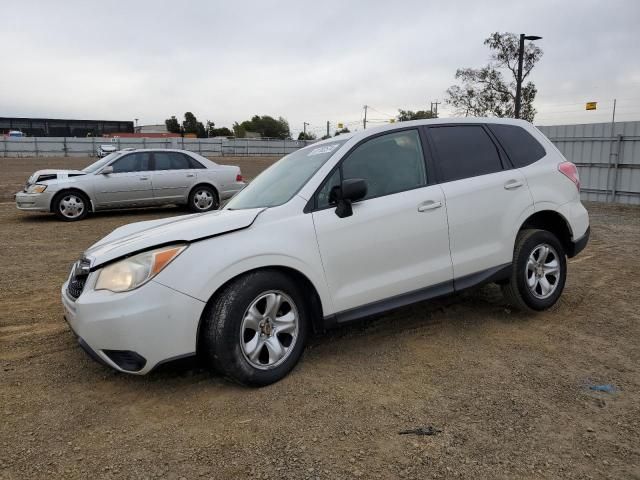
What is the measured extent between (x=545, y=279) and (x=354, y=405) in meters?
2.45

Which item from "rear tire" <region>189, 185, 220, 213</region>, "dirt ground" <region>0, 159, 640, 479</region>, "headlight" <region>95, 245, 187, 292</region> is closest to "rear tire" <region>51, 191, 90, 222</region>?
"rear tire" <region>189, 185, 220, 213</region>

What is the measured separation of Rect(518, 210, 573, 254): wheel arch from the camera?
479 centimetres

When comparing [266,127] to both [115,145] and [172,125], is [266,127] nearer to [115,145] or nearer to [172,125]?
[172,125]

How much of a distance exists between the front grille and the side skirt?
160 cm

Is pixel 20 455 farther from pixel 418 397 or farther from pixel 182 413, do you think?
pixel 418 397

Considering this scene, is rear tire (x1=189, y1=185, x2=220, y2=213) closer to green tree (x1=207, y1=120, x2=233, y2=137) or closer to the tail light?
the tail light

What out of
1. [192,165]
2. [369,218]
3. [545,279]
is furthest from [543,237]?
[192,165]

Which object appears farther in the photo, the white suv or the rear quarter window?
the rear quarter window

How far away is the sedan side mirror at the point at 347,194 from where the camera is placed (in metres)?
3.59

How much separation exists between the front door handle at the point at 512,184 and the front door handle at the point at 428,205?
77cm

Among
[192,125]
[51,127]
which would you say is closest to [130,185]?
[51,127]

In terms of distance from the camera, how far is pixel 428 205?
4059 mm

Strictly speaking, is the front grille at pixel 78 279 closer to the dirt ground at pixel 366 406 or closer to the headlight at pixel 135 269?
the headlight at pixel 135 269

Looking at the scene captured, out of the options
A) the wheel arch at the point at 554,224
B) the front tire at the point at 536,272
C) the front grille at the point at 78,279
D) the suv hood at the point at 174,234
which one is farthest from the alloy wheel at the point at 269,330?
the wheel arch at the point at 554,224
